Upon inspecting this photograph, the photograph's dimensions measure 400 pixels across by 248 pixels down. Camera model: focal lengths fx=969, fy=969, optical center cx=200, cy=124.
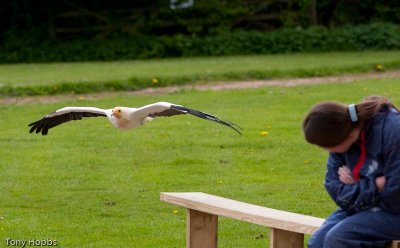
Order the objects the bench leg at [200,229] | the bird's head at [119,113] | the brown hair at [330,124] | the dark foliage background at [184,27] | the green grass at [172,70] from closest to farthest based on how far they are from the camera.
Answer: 1. the brown hair at [330,124]
2. the bench leg at [200,229]
3. the bird's head at [119,113]
4. the green grass at [172,70]
5. the dark foliage background at [184,27]

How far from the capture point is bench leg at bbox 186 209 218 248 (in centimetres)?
646

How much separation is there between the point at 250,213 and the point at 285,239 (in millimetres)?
268

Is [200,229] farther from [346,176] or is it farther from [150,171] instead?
[150,171]

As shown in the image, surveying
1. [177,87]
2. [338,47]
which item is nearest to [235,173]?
[177,87]

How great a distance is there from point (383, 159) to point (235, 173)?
5.13 meters

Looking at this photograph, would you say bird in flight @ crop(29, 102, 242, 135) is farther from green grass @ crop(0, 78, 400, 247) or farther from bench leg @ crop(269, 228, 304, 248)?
bench leg @ crop(269, 228, 304, 248)

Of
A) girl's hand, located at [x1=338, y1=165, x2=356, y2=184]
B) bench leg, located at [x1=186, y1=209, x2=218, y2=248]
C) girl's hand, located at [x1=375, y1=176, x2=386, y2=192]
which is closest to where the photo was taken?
girl's hand, located at [x1=375, y1=176, x2=386, y2=192]

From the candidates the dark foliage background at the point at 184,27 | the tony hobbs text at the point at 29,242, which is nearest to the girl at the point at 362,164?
the tony hobbs text at the point at 29,242

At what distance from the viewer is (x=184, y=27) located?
25.0 m

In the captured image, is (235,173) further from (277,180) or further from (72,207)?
(72,207)

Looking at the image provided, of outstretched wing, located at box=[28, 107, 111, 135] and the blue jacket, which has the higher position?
the blue jacket

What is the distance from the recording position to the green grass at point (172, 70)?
16.4 meters

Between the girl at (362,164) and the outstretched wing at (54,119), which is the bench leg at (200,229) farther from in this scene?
the outstretched wing at (54,119)

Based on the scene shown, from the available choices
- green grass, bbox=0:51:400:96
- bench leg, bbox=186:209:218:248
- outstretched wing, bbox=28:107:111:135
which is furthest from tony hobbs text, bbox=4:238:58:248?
green grass, bbox=0:51:400:96
